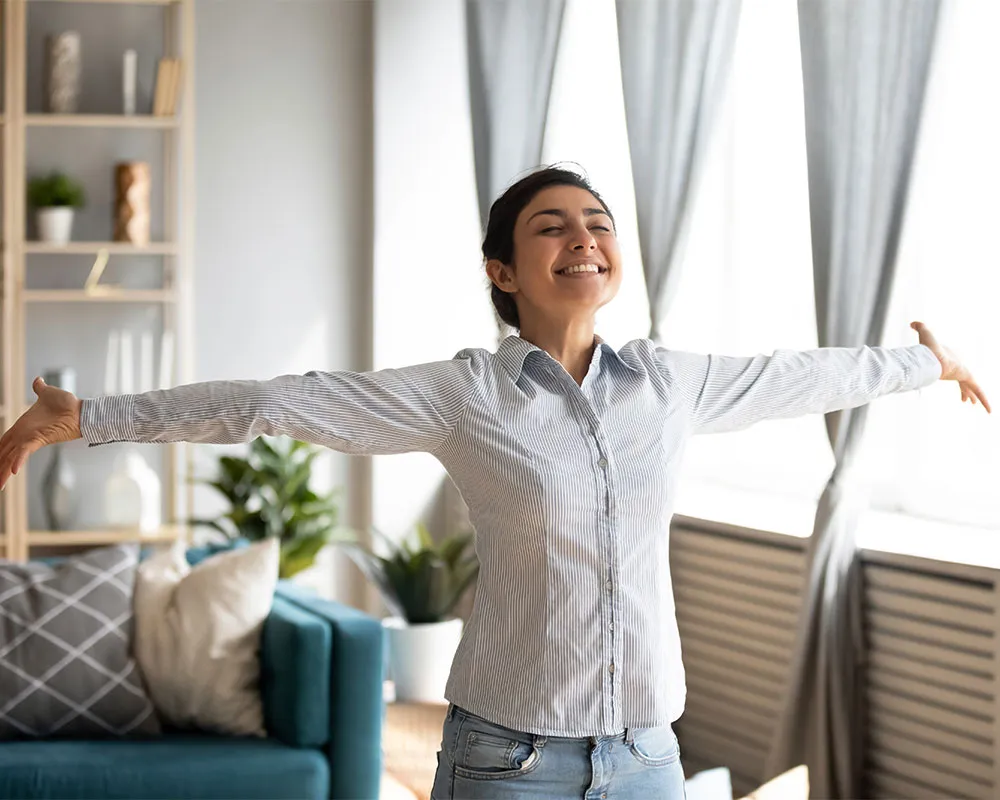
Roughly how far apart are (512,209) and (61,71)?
3220 mm

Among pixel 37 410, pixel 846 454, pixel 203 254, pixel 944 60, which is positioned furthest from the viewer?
pixel 203 254

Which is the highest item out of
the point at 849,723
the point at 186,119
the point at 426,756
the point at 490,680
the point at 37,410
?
the point at 186,119

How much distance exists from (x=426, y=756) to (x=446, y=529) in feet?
4.64

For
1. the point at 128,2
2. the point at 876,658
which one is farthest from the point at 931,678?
the point at 128,2

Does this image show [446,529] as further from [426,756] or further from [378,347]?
[426,756]

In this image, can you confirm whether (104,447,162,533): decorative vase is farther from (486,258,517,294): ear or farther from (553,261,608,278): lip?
(553,261,608,278): lip

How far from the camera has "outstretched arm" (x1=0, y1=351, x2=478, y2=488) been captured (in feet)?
4.79

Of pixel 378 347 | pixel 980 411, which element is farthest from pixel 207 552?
pixel 980 411

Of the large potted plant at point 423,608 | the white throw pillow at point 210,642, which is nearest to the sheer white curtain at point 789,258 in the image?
the large potted plant at point 423,608

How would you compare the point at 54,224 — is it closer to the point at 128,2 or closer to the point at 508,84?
the point at 128,2

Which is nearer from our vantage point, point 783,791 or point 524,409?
point 524,409

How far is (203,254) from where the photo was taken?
4.86 m

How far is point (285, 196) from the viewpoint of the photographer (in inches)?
195

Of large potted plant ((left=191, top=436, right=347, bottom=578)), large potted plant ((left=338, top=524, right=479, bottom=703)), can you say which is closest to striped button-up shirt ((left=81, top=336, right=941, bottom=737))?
large potted plant ((left=338, top=524, right=479, bottom=703))
